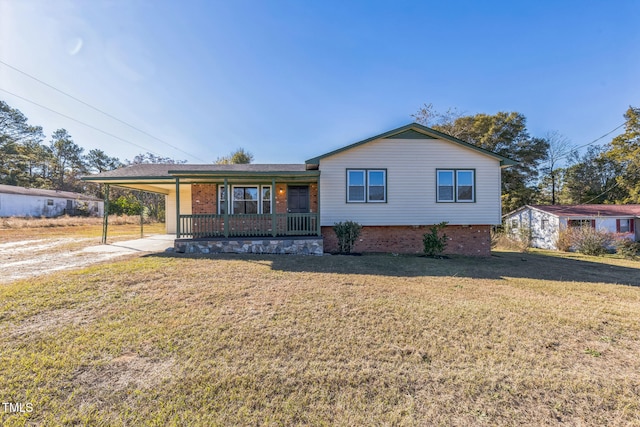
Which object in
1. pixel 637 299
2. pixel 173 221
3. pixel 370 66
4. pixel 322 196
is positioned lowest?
pixel 637 299

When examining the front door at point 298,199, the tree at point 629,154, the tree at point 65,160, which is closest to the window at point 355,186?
the front door at point 298,199

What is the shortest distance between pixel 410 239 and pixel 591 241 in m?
13.7

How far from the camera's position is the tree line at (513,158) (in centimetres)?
2456

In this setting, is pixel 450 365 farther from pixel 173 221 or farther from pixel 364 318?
pixel 173 221

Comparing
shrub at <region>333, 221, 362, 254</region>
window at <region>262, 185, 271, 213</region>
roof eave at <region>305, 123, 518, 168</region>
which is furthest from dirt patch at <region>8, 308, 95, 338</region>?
roof eave at <region>305, 123, 518, 168</region>

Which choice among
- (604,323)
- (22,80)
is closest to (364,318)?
(604,323)

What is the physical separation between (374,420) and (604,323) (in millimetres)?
4400

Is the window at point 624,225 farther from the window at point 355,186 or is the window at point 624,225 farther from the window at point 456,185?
the window at point 355,186

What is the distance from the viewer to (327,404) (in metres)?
2.30

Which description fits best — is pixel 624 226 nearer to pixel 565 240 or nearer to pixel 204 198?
pixel 565 240

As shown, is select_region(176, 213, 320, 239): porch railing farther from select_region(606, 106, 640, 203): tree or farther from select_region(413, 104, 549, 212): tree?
Result: select_region(606, 106, 640, 203): tree

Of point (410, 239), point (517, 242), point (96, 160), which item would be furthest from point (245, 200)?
point (96, 160)

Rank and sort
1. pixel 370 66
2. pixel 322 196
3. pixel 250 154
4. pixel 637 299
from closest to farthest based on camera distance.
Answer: pixel 637 299 < pixel 322 196 < pixel 370 66 < pixel 250 154

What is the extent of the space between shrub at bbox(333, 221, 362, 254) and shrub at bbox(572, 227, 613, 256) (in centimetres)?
1608
